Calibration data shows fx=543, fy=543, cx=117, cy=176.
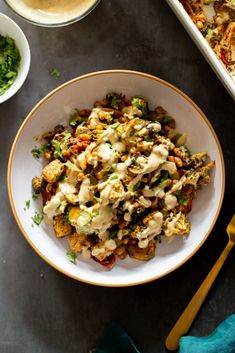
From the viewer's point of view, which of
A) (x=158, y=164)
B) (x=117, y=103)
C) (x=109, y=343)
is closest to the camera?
(x=158, y=164)

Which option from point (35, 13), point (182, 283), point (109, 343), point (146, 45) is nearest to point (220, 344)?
point (182, 283)

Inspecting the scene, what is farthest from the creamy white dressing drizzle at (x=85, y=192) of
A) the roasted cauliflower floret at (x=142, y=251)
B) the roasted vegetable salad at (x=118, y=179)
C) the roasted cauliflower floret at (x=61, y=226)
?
the roasted cauliflower floret at (x=142, y=251)

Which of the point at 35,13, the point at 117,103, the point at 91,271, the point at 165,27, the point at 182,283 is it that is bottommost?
the point at 182,283

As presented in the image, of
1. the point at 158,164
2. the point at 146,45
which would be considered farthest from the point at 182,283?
the point at 146,45

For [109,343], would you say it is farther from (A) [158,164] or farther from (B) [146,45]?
(B) [146,45]

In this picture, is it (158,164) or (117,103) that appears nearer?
(158,164)

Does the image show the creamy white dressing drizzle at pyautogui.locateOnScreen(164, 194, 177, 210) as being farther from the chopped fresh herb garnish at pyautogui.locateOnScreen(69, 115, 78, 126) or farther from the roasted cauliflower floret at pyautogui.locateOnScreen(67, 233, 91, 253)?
the chopped fresh herb garnish at pyautogui.locateOnScreen(69, 115, 78, 126)

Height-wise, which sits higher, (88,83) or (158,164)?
(88,83)

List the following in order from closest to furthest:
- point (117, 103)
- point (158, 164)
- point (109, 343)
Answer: point (158, 164) → point (117, 103) → point (109, 343)

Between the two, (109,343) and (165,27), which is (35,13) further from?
(109,343)
